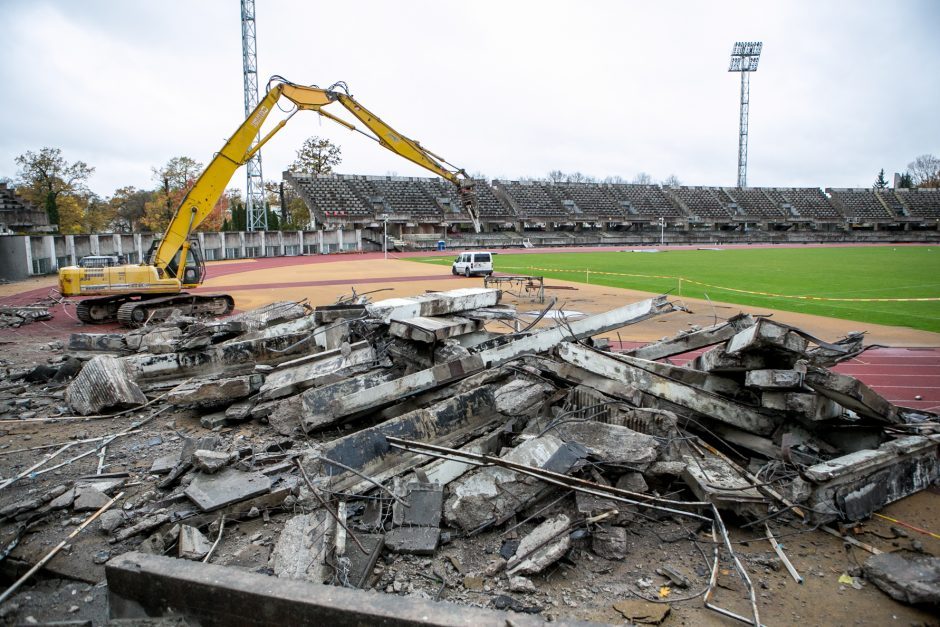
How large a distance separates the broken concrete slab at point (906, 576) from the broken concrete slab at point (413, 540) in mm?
3474

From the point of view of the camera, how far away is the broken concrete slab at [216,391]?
7.80 metres

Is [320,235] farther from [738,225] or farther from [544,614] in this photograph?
[738,225]

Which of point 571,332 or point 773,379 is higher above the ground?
point 571,332

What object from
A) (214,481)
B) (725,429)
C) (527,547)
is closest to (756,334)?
(725,429)

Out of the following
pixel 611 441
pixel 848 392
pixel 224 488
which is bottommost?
pixel 224 488

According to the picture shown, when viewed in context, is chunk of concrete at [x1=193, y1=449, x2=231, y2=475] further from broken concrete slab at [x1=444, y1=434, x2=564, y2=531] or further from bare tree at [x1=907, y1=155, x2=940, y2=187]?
bare tree at [x1=907, y1=155, x2=940, y2=187]

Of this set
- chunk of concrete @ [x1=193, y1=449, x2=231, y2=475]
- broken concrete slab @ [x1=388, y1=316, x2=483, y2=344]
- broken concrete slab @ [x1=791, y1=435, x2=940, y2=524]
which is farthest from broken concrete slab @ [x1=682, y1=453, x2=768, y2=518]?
chunk of concrete @ [x1=193, y1=449, x2=231, y2=475]

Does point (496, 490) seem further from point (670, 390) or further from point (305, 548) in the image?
point (670, 390)

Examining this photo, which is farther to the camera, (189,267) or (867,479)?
(189,267)

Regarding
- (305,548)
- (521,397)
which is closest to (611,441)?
(521,397)

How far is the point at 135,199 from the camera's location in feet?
237

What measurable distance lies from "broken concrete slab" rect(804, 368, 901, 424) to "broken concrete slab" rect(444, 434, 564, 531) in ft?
8.29

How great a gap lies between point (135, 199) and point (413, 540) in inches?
3197

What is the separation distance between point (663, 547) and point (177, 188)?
7071 cm
